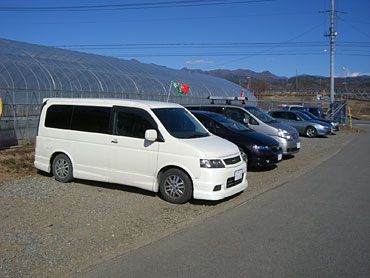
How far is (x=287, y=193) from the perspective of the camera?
8.96 metres

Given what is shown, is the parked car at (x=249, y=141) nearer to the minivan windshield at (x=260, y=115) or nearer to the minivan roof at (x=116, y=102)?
the minivan roof at (x=116, y=102)

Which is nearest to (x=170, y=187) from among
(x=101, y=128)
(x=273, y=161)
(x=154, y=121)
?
(x=154, y=121)

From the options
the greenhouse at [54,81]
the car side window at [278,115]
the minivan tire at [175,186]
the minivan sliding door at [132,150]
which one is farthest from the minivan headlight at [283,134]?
the car side window at [278,115]

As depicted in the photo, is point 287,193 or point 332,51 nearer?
point 287,193

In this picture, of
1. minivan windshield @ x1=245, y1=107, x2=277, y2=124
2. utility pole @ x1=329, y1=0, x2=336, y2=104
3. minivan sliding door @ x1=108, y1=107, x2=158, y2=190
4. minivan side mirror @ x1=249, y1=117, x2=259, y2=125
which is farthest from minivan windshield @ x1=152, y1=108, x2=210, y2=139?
utility pole @ x1=329, y1=0, x2=336, y2=104

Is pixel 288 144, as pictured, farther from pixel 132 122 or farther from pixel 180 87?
pixel 180 87

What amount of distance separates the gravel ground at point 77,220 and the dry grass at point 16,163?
2.20ft

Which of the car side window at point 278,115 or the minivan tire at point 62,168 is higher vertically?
the car side window at point 278,115

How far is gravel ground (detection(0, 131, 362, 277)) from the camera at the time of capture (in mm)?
5059

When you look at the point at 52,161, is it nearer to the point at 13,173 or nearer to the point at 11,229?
the point at 13,173

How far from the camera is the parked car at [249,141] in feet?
37.5

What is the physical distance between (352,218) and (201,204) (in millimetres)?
2642

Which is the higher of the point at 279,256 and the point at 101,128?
the point at 101,128

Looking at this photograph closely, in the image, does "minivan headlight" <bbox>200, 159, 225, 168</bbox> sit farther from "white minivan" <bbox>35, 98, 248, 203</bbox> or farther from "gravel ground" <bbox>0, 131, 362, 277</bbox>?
"gravel ground" <bbox>0, 131, 362, 277</bbox>
